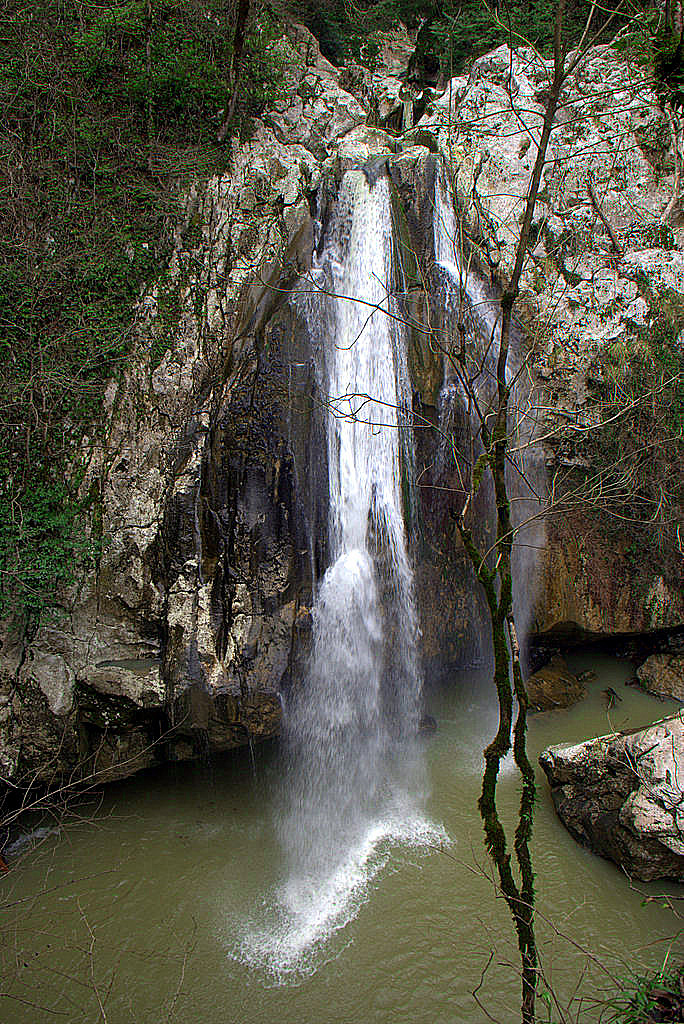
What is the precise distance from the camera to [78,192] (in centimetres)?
664

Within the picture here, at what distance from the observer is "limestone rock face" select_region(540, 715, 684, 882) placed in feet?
15.9

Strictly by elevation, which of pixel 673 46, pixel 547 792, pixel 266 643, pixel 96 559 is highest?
pixel 673 46

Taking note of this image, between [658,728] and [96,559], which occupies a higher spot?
[96,559]

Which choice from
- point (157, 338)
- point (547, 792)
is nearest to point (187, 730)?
point (547, 792)

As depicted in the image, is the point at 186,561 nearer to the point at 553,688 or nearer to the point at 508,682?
the point at 508,682

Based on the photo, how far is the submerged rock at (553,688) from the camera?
737 cm

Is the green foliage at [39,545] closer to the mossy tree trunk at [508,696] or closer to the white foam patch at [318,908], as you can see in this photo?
the white foam patch at [318,908]

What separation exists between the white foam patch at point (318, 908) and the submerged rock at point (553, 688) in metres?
2.54

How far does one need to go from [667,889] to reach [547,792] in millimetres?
1232

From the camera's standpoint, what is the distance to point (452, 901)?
4730mm

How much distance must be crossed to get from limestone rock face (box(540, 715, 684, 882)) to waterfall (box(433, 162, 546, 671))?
7.02 feet

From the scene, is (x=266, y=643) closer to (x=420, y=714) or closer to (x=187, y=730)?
(x=187, y=730)

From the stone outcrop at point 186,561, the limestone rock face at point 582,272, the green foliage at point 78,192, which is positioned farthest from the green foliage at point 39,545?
the limestone rock face at point 582,272

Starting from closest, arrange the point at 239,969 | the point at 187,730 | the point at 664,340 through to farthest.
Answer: the point at 239,969 < the point at 187,730 < the point at 664,340
